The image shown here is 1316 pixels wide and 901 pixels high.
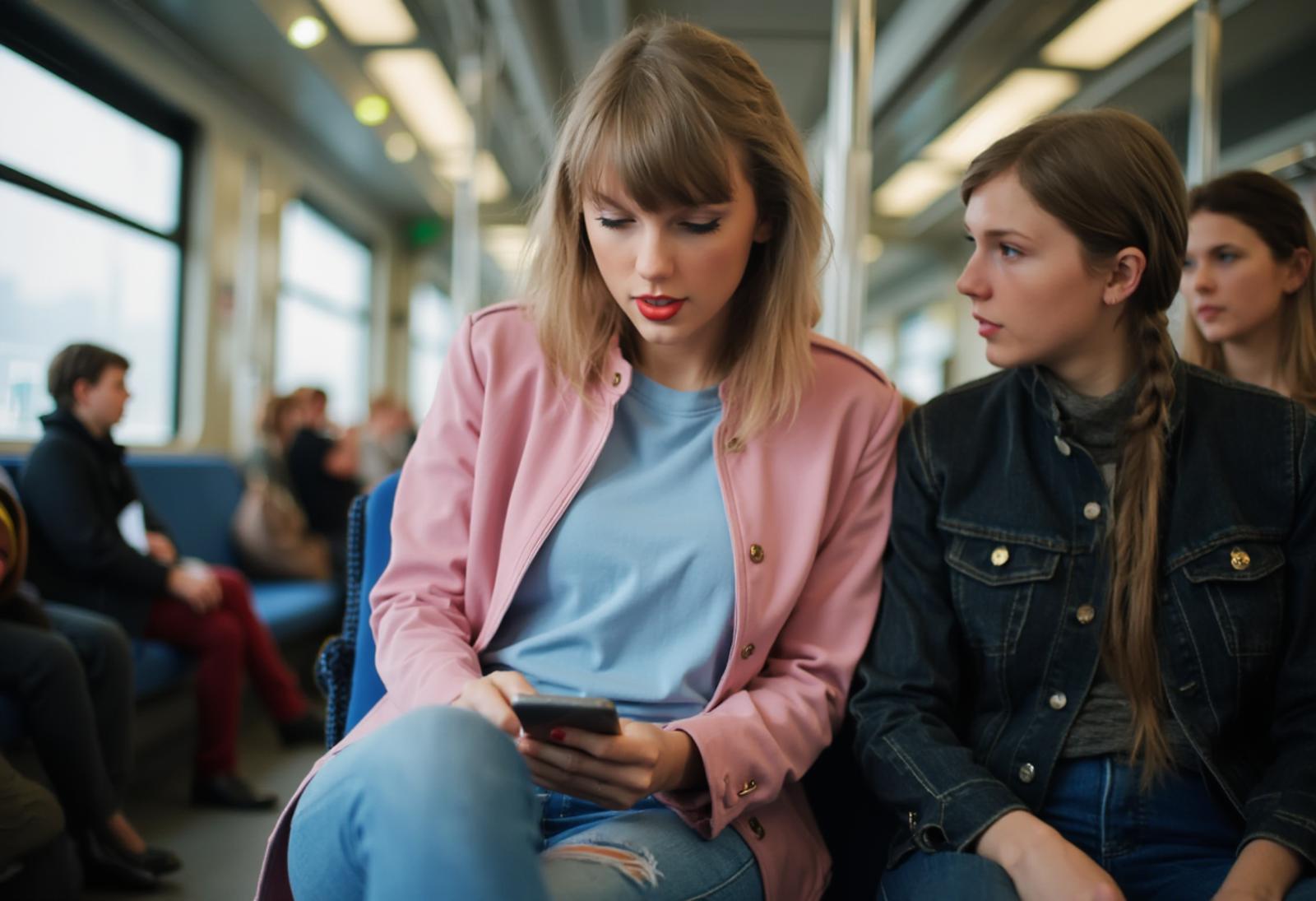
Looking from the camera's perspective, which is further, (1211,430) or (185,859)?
(185,859)

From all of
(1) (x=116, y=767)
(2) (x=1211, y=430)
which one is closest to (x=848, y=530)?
(2) (x=1211, y=430)

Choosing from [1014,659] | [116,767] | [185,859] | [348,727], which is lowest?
[185,859]

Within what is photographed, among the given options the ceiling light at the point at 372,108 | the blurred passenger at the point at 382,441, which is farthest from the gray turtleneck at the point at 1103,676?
the ceiling light at the point at 372,108

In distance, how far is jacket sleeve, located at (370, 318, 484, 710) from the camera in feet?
4.05

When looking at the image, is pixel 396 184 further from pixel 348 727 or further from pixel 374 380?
pixel 348 727

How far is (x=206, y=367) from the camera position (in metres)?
6.24

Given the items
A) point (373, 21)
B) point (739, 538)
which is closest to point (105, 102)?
point (373, 21)

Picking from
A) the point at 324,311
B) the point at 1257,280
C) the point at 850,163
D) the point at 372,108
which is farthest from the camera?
the point at 324,311

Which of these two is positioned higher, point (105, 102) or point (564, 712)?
point (105, 102)

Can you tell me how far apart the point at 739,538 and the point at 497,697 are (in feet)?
1.22

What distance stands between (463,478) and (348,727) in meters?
0.43

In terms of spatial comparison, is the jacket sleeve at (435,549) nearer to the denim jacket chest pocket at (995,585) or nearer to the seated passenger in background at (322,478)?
the denim jacket chest pocket at (995,585)

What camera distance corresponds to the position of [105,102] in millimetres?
5238

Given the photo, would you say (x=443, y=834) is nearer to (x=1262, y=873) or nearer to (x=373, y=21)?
(x=1262, y=873)
